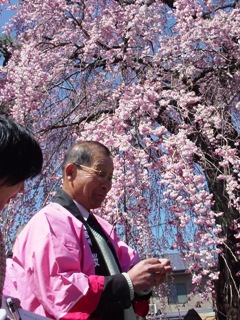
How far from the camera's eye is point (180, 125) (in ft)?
12.5

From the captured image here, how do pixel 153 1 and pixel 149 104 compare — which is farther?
pixel 153 1

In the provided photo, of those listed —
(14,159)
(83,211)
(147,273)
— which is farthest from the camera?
(83,211)

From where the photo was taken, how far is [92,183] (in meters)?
1.93

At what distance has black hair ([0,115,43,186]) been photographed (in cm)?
119

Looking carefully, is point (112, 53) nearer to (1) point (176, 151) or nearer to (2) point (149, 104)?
(2) point (149, 104)

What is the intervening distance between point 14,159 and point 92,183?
76 centimetres

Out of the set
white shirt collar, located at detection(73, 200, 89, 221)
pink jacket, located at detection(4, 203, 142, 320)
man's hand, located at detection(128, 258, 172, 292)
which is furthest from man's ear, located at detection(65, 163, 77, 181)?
man's hand, located at detection(128, 258, 172, 292)

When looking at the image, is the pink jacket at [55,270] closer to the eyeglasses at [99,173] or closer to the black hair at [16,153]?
the eyeglasses at [99,173]

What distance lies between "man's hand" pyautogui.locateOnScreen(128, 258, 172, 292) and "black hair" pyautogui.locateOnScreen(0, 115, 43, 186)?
0.60 metres

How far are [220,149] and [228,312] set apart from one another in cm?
136

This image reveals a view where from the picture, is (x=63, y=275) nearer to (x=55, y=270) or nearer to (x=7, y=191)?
(x=55, y=270)

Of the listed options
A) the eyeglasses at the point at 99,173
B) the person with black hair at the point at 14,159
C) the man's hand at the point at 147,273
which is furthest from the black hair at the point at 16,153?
the eyeglasses at the point at 99,173

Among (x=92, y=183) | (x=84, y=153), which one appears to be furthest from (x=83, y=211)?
(x=84, y=153)

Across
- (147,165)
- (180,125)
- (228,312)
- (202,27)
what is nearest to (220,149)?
(180,125)
